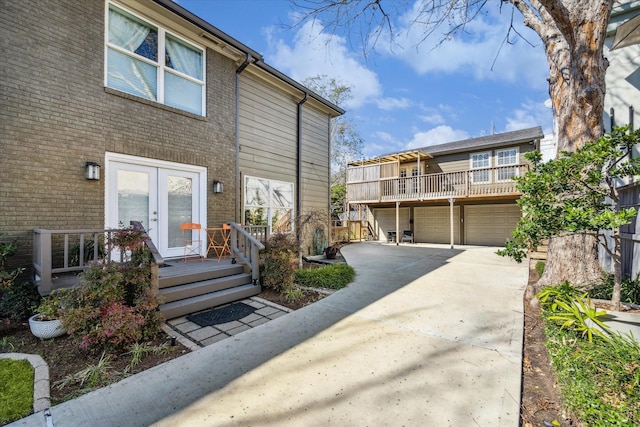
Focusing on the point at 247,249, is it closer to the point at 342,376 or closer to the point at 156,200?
the point at 156,200

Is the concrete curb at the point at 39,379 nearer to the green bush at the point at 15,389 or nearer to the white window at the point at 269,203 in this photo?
the green bush at the point at 15,389

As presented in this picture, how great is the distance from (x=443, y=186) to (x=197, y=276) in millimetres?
11893

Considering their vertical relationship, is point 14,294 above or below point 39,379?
above

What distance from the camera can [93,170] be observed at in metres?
4.87

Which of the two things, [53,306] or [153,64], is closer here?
[53,306]

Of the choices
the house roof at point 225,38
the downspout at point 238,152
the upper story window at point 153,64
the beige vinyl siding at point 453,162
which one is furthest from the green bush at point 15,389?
the beige vinyl siding at point 453,162

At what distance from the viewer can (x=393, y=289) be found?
5.64 meters

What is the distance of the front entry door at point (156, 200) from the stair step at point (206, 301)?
153cm

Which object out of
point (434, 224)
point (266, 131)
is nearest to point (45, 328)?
point (266, 131)

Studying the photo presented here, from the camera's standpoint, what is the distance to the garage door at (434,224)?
1523 centimetres

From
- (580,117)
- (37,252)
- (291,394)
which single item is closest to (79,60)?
(37,252)

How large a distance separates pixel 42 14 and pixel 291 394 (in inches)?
255

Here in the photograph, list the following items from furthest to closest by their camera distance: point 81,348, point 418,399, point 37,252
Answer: point 37,252, point 81,348, point 418,399

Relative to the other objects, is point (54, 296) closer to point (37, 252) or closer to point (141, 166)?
point (37, 252)
